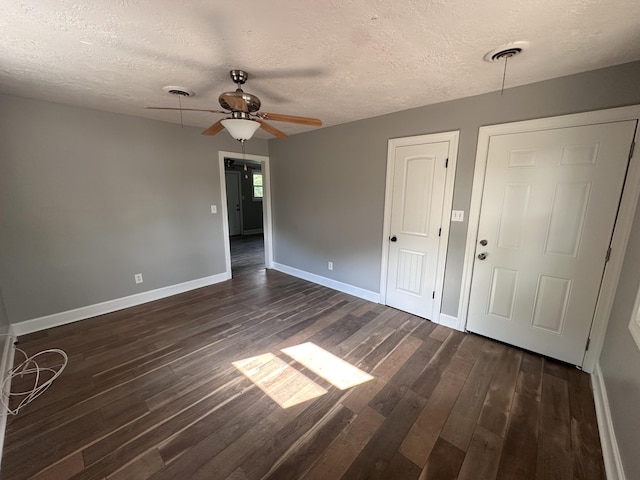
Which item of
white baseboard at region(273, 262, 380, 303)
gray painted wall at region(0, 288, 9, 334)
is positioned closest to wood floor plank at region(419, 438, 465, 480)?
white baseboard at region(273, 262, 380, 303)

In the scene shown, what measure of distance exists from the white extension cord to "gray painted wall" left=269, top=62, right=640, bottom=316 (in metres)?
2.94

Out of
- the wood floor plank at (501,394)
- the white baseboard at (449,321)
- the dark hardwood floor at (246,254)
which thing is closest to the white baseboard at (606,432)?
the wood floor plank at (501,394)

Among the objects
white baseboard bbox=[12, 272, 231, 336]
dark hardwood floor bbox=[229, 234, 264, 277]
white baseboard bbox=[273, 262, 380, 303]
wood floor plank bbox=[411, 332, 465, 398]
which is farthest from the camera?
dark hardwood floor bbox=[229, 234, 264, 277]

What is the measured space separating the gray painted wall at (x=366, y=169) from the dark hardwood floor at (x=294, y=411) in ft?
2.83

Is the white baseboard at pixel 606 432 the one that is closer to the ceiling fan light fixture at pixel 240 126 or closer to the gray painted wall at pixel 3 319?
the ceiling fan light fixture at pixel 240 126

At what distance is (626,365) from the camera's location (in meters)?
1.46

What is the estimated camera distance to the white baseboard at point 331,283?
3.43 meters

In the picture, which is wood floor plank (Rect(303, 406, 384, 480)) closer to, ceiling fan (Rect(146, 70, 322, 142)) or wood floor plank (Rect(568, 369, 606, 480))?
wood floor plank (Rect(568, 369, 606, 480))

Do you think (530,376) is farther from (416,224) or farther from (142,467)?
(142,467)

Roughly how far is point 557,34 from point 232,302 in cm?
371

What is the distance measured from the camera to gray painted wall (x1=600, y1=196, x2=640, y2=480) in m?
1.23

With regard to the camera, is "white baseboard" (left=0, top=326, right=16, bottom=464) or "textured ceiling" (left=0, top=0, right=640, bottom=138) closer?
"textured ceiling" (left=0, top=0, right=640, bottom=138)

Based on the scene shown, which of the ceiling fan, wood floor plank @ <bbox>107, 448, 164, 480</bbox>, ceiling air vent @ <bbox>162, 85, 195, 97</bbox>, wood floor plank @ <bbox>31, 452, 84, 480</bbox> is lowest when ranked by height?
wood floor plank @ <bbox>31, 452, 84, 480</bbox>

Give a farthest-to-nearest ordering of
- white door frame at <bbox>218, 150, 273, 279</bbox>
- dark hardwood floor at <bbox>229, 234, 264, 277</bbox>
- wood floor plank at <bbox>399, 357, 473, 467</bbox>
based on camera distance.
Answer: dark hardwood floor at <bbox>229, 234, 264, 277</bbox>
white door frame at <bbox>218, 150, 273, 279</bbox>
wood floor plank at <bbox>399, 357, 473, 467</bbox>
